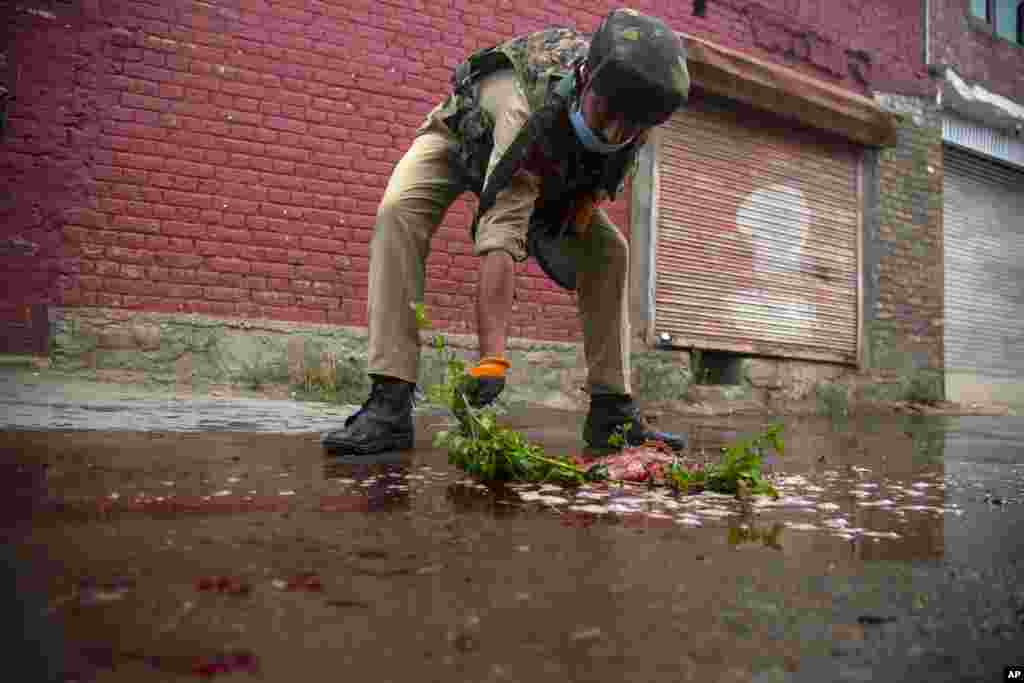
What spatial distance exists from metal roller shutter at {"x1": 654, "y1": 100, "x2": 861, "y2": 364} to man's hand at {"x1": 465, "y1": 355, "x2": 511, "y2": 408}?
4157 millimetres

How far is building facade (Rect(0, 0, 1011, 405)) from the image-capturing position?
13.7 ft

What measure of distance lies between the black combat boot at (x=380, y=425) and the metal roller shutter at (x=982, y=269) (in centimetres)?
736

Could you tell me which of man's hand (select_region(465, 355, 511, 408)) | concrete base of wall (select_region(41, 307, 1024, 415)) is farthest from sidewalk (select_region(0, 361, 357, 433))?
man's hand (select_region(465, 355, 511, 408))

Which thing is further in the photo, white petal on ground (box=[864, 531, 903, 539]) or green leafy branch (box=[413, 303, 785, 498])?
green leafy branch (box=[413, 303, 785, 498])

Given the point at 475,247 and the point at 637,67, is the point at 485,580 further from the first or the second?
the point at 637,67

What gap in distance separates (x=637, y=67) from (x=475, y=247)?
23.3 inches

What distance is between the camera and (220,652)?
0.64m

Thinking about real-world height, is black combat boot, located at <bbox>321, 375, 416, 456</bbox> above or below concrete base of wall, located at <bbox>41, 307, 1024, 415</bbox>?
below

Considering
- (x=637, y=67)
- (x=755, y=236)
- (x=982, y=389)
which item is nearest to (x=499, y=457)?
(x=637, y=67)

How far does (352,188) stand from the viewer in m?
4.86

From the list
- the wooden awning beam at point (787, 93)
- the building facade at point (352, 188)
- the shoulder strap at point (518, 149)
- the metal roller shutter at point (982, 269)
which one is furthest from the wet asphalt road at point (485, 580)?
the metal roller shutter at point (982, 269)

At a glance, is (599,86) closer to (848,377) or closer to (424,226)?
(424,226)

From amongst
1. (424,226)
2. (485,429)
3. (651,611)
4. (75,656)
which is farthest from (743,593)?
(424,226)

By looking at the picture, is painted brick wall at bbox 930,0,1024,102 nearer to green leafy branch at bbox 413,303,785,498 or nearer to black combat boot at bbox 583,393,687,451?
black combat boot at bbox 583,393,687,451
